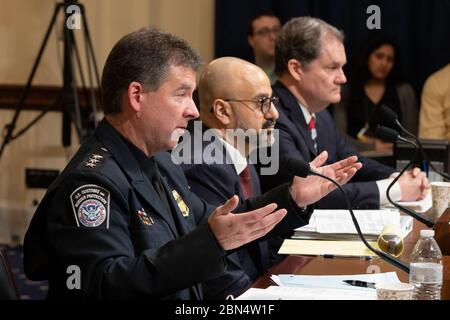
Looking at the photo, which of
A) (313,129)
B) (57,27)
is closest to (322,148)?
(313,129)

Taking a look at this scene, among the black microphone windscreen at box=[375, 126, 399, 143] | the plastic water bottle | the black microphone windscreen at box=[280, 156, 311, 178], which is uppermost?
the black microphone windscreen at box=[280, 156, 311, 178]

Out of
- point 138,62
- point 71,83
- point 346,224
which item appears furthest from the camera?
point 71,83

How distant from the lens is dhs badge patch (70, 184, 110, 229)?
1.96m

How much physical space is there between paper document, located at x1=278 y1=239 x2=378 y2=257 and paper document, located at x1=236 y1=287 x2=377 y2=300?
442 mm

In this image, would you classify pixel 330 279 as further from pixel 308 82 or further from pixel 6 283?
pixel 308 82

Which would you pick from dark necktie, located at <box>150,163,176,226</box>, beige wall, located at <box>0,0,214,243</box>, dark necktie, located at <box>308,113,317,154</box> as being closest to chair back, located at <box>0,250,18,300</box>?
dark necktie, located at <box>150,163,176,226</box>

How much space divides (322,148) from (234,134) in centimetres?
96

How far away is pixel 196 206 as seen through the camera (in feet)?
8.20

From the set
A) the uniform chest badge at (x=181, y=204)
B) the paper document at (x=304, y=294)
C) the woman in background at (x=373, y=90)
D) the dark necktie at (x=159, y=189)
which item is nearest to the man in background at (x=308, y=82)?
the uniform chest badge at (x=181, y=204)

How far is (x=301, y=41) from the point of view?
3.73 meters

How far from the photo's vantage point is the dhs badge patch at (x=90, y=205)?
1.96 metres

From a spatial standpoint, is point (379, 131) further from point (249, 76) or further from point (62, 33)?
point (62, 33)

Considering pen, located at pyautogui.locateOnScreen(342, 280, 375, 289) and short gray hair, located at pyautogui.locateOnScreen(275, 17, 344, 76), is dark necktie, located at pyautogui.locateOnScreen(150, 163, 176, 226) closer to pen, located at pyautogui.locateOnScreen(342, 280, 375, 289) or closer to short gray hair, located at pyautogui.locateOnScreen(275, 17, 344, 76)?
pen, located at pyautogui.locateOnScreen(342, 280, 375, 289)

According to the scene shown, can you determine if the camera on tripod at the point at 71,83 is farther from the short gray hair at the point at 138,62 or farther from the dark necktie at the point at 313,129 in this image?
the short gray hair at the point at 138,62
